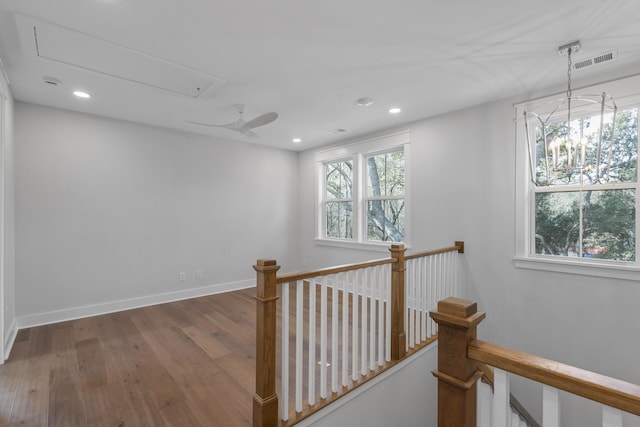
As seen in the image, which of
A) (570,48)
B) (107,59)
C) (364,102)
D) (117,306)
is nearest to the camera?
(570,48)

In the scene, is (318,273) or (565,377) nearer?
(565,377)

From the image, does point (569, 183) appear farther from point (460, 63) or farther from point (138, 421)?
point (138, 421)

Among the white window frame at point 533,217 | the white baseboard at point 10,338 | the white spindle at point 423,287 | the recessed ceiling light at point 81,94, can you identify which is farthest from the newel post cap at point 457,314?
the recessed ceiling light at point 81,94

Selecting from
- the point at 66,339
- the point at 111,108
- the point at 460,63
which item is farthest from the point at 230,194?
the point at 460,63

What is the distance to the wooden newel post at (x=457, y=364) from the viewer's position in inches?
39.8

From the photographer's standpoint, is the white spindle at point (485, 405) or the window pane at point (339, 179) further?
the window pane at point (339, 179)

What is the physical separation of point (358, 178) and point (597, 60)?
3061mm

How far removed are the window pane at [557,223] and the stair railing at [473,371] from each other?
268 cm

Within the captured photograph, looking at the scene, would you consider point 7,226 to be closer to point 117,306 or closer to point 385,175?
point 117,306

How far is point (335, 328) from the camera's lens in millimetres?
1923

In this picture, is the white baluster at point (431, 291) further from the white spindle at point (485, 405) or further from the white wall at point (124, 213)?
the white wall at point (124, 213)

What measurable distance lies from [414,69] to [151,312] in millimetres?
4283

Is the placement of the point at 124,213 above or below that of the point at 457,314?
above

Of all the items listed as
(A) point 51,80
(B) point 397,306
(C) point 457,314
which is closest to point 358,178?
(B) point 397,306
